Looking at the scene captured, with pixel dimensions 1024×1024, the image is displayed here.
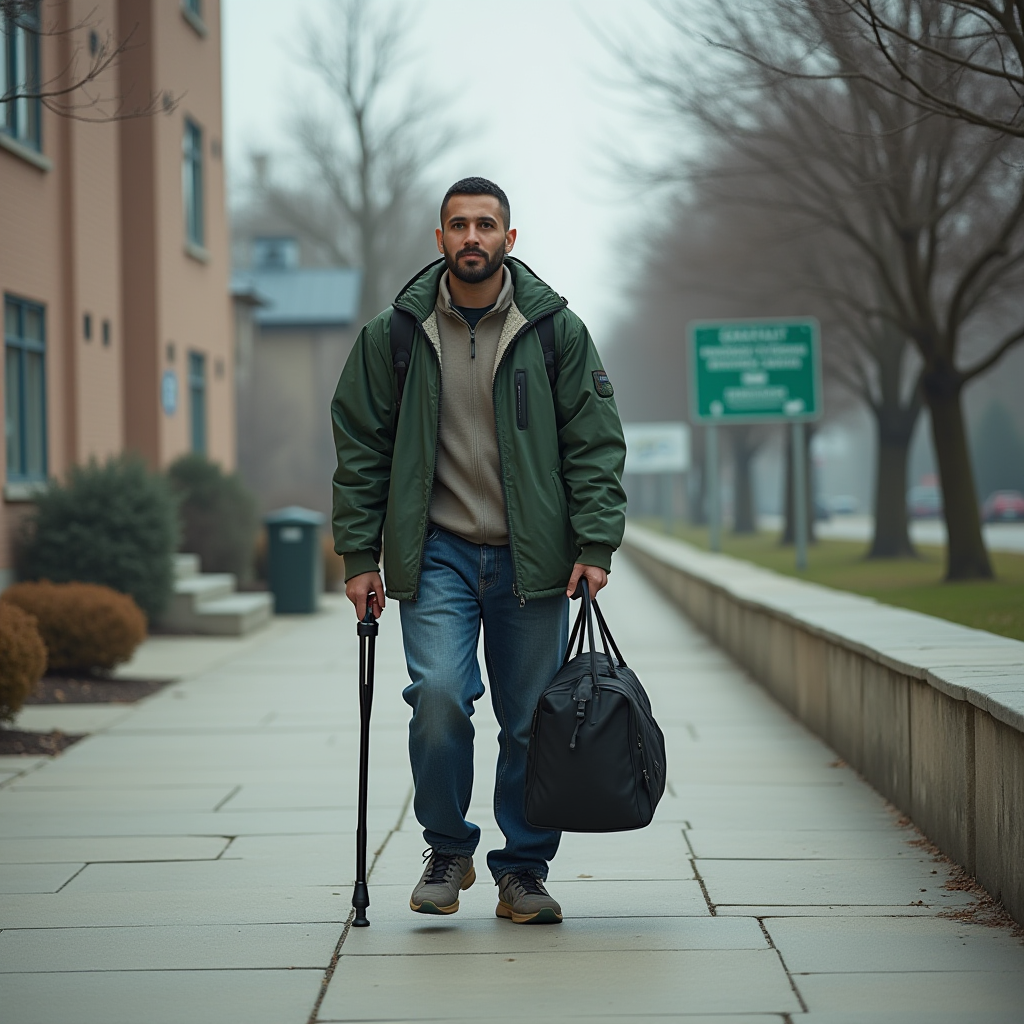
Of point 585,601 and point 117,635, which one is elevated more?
point 585,601

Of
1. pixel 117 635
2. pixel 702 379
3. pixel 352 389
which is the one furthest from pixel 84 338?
pixel 352 389

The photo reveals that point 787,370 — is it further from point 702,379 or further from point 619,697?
point 619,697

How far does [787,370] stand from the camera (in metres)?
21.9

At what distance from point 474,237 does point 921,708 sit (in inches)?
112

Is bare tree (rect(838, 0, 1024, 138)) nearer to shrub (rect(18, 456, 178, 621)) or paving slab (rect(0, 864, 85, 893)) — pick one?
paving slab (rect(0, 864, 85, 893))

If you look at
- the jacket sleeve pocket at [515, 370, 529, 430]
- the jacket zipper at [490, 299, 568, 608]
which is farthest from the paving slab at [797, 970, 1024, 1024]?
the jacket sleeve pocket at [515, 370, 529, 430]

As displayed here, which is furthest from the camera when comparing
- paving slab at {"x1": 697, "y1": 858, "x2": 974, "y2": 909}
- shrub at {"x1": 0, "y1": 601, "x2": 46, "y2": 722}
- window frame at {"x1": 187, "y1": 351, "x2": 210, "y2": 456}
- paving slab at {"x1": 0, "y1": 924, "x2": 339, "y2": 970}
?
window frame at {"x1": 187, "y1": 351, "x2": 210, "y2": 456}

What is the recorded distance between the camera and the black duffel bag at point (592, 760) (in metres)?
4.56

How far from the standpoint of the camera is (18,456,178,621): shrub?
14445mm

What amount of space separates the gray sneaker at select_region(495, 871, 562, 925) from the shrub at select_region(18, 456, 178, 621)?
10231mm

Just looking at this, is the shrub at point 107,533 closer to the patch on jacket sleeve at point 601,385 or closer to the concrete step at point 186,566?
the concrete step at point 186,566

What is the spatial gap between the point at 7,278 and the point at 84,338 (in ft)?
7.64

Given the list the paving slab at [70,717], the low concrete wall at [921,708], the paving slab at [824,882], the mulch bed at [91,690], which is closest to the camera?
the low concrete wall at [921,708]

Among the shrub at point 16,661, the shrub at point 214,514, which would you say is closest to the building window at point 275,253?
the shrub at point 214,514
